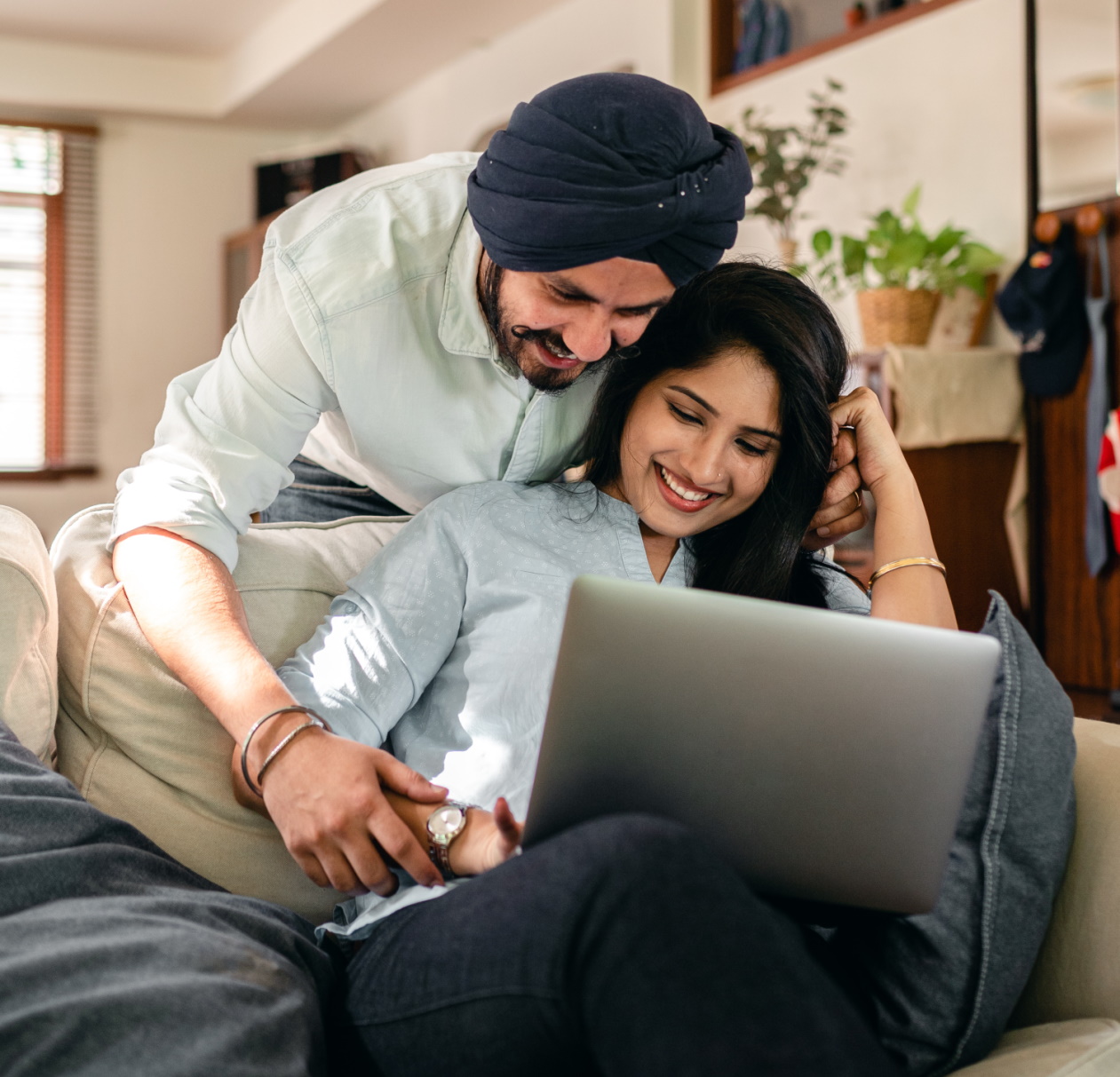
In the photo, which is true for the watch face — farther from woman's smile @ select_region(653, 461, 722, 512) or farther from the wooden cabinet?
the wooden cabinet

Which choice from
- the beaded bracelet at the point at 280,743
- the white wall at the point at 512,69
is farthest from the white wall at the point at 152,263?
the beaded bracelet at the point at 280,743

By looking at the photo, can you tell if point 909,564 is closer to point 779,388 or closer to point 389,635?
point 779,388

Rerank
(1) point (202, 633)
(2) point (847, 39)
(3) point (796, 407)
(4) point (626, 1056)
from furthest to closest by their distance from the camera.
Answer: (2) point (847, 39)
(3) point (796, 407)
(1) point (202, 633)
(4) point (626, 1056)

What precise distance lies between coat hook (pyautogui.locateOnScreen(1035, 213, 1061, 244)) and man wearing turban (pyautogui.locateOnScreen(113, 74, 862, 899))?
79.6 inches

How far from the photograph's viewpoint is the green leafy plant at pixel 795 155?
3.44 m

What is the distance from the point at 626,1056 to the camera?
2.37ft

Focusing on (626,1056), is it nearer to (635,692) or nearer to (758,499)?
(635,692)

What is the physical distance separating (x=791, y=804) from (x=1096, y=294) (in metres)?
2.78

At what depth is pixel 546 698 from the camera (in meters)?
1.19

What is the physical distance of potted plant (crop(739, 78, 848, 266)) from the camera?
3.44 meters

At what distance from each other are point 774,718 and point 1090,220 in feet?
9.15

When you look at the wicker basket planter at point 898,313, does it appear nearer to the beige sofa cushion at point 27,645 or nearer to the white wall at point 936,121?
the white wall at point 936,121

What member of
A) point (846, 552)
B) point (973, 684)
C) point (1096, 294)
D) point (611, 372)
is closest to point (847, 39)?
point (1096, 294)

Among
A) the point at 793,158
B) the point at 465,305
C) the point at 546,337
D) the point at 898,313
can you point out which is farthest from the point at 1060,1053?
the point at 793,158
